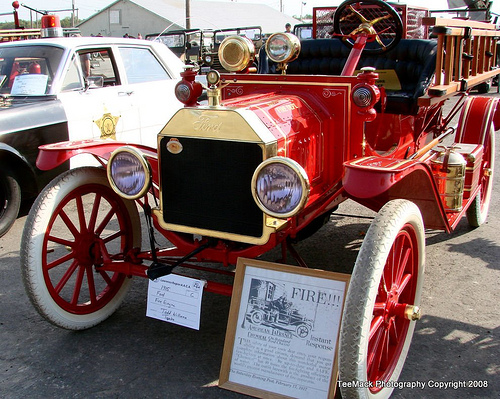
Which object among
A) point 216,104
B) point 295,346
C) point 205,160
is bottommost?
point 295,346

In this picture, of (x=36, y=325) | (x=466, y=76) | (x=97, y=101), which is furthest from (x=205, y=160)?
(x=97, y=101)

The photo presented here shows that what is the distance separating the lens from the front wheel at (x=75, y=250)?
103 inches

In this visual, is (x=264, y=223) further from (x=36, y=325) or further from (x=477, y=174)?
(x=477, y=174)

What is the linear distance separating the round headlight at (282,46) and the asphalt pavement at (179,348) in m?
1.49

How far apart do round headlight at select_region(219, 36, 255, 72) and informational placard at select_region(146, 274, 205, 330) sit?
1358 millimetres

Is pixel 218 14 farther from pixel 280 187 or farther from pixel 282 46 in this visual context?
pixel 280 187

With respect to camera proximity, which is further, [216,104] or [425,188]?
[425,188]

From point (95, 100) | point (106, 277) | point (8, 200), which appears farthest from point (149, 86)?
point (106, 277)

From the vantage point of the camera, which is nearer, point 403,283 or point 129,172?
point 403,283

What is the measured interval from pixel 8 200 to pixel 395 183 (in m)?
3.36

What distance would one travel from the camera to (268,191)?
232 cm

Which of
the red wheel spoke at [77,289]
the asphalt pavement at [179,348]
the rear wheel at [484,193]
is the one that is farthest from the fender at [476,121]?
the red wheel spoke at [77,289]

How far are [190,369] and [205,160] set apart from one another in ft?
3.34

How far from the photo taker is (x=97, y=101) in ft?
16.8
